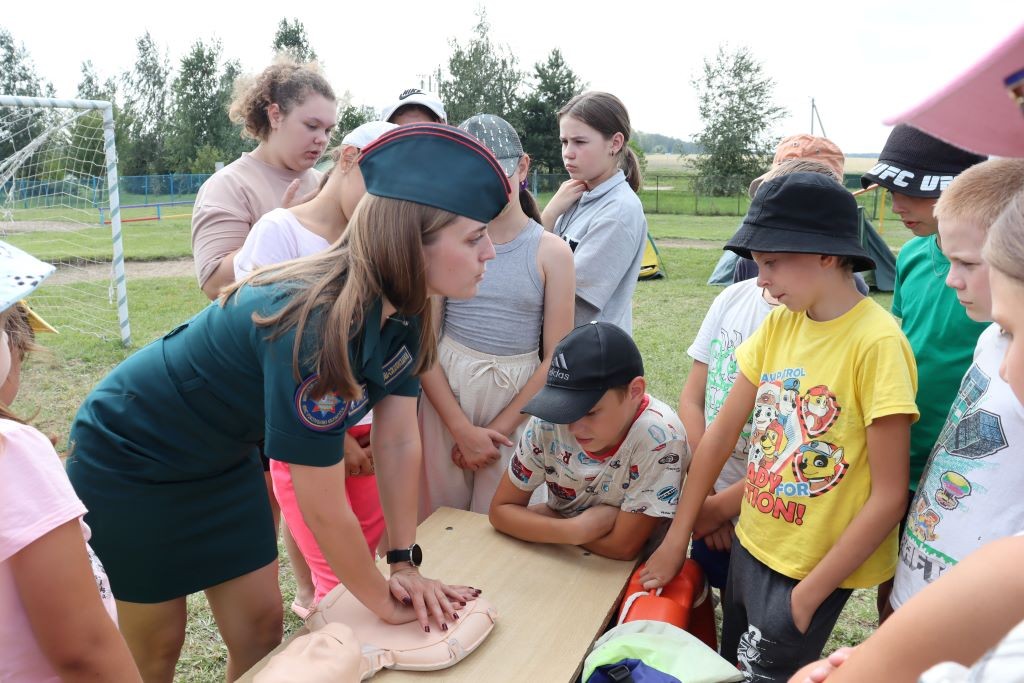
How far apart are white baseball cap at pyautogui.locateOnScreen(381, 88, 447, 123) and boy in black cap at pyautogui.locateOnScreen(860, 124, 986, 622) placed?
1.31m

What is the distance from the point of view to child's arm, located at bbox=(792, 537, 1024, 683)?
753 mm

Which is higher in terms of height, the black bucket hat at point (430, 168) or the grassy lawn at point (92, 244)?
the black bucket hat at point (430, 168)

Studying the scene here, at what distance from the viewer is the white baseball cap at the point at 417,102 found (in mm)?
2441

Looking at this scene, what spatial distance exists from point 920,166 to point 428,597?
1.61 metres

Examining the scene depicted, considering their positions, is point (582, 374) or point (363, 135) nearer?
point (582, 374)

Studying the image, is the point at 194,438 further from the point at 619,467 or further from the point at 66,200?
the point at 66,200

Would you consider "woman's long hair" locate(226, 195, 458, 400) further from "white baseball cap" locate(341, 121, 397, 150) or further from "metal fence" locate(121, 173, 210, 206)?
"metal fence" locate(121, 173, 210, 206)

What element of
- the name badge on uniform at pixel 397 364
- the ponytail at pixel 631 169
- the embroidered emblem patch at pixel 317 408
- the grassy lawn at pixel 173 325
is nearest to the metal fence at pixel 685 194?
the grassy lawn at pixel 173 325

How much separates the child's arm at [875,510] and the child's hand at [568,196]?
5.50 ft

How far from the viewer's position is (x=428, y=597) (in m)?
1.66

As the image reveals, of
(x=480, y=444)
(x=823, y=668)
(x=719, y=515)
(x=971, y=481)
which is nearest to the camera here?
(x=823, y=668)

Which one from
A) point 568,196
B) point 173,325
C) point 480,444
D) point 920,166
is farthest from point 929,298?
point 173,325

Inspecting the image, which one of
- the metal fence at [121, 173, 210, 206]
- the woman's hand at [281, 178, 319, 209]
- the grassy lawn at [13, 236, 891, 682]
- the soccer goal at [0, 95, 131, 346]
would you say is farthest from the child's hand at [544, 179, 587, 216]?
the metal fence at [121, 173, 210, 206]

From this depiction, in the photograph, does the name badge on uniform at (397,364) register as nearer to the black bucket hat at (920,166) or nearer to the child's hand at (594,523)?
the child's hand at (594,523)
